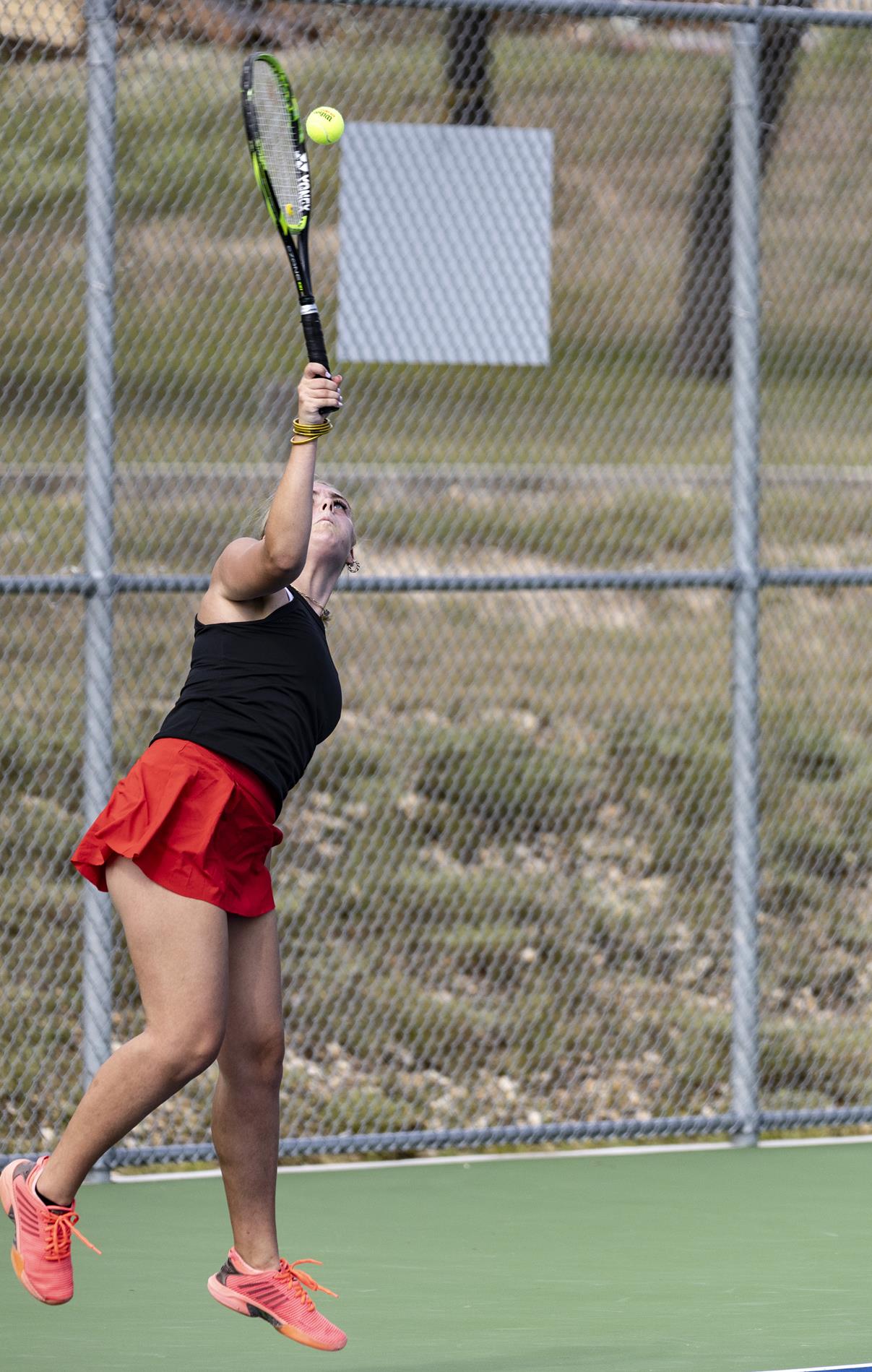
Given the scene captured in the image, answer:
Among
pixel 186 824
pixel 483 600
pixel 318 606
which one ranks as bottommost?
pixel 186 824

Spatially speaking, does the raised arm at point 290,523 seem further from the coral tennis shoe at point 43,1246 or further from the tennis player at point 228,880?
the coral tennis shoe at point 43,1246

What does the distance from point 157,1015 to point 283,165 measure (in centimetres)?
175

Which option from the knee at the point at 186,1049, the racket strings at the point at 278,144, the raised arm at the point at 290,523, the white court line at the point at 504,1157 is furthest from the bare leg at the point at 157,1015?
the white court line at the point at 504,1157

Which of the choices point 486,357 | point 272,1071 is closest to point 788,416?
point 486,357

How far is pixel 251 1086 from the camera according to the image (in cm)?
442

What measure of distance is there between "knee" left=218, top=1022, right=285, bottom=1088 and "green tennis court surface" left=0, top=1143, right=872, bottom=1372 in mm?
645

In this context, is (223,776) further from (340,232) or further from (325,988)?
(325,988)

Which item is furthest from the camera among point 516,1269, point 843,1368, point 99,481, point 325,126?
point 99,481

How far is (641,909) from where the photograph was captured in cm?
966

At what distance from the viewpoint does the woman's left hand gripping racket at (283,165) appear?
13.7 ft

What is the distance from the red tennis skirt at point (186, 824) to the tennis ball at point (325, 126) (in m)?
1.28

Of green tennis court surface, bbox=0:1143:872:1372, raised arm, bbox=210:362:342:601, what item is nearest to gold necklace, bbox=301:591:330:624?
raised arm, bbox=210:362:342:601

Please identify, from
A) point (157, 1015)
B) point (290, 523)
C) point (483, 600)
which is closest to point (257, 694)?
point (290, 523)

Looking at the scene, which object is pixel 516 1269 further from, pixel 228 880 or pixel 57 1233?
pixel 228 880
